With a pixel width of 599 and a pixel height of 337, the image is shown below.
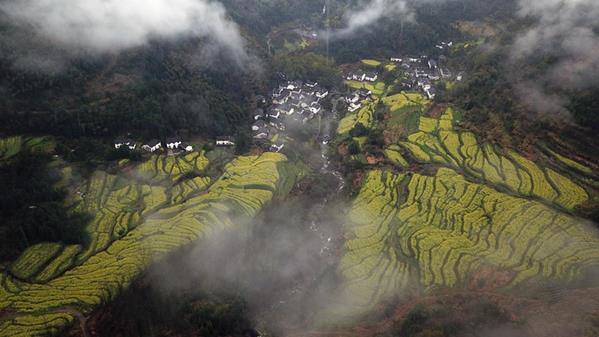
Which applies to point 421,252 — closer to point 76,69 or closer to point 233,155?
point 233,155

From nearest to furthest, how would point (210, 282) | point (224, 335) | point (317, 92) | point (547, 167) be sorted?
point (224, 335) → point (210, 282) → point (547, 167) → point (317, 92)

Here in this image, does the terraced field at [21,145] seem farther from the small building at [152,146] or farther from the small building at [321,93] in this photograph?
the small building at [321,93]

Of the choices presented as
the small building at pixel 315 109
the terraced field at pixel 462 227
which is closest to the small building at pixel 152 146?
the small building at pixel 315 109

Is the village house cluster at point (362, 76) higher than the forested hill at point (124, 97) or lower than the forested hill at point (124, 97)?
higher

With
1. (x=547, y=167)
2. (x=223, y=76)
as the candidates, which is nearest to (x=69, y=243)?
(x=223, y=76)

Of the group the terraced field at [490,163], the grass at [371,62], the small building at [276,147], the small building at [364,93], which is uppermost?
the grass at [371,62]

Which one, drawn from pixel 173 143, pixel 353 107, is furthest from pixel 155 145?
pixel 353 107
